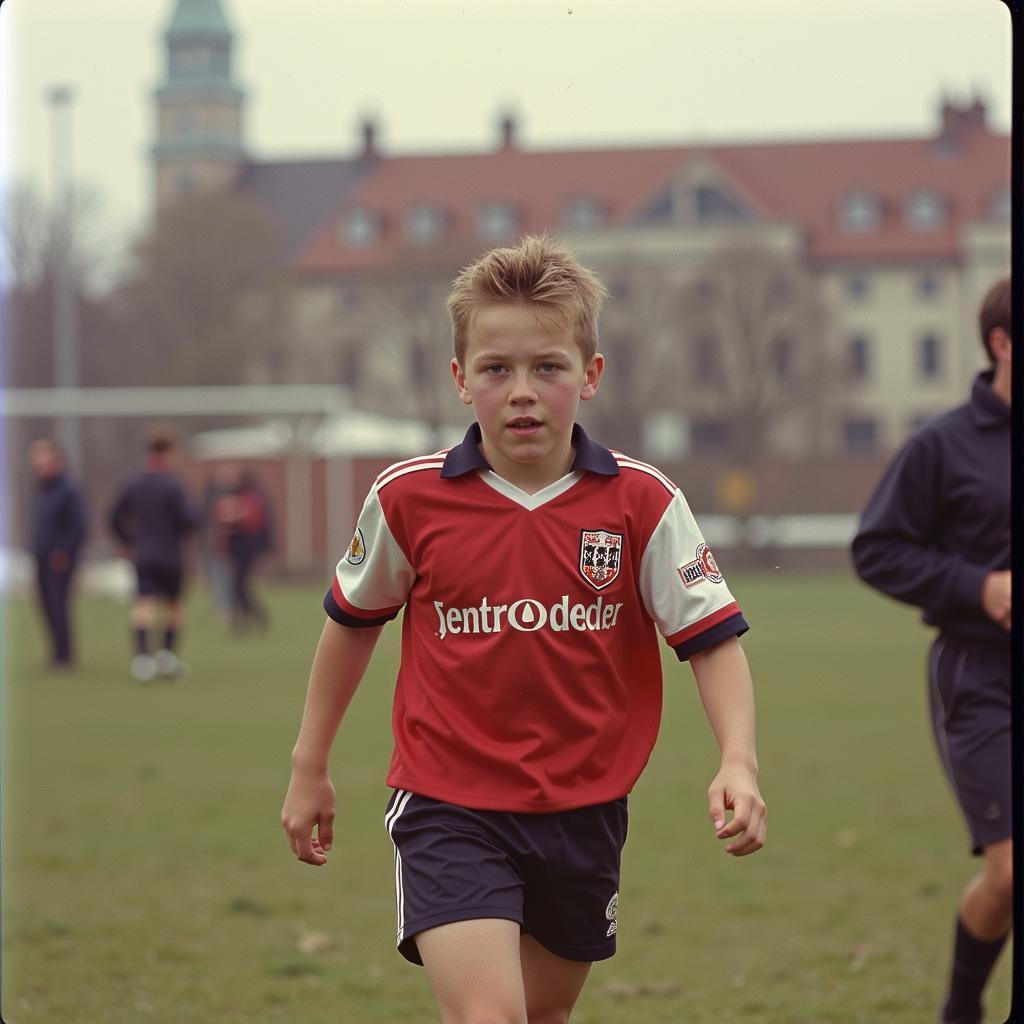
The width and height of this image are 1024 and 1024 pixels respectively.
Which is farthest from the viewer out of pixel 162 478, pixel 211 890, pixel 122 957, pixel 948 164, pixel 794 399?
pixel 948 164

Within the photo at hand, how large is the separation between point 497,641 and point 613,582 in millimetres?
219

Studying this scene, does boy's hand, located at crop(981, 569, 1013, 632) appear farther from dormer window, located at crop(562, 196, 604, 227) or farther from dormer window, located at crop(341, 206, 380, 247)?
dormer window, located at crop(341, 206, 380, 247)

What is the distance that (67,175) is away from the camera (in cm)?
3416

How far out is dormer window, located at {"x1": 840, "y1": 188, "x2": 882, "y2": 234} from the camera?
53.1 metres

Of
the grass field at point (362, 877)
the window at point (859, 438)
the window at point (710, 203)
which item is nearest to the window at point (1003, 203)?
the grass field at point (362, 877)

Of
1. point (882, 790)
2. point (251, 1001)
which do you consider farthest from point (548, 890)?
point (882, 790)

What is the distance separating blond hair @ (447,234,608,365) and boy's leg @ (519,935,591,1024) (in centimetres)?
103

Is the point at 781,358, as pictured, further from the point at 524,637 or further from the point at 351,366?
the point at 524,637

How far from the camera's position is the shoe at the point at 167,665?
1511 cm

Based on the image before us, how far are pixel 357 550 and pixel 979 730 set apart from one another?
1.67 metres

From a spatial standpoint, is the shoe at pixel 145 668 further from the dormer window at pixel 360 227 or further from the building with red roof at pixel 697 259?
the dormer window at pixel 360 227

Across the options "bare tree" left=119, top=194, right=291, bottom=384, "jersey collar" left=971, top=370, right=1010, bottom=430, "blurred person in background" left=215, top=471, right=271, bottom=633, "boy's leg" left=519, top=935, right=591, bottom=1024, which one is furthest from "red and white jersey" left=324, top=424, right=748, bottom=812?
"bare tree" left=119, top=194, right=291, bottom=384

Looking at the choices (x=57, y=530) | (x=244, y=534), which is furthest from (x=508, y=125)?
(x=244, y=534)

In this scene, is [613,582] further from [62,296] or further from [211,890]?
[62,296]
